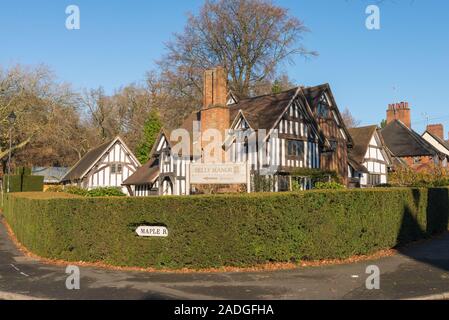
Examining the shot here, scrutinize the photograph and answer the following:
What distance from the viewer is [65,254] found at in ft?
42.2

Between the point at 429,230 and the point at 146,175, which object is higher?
the point at 146,175

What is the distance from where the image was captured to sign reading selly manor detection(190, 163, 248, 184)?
15500 mm

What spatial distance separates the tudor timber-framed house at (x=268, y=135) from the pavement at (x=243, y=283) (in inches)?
504

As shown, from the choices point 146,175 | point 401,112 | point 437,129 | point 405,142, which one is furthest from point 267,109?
point 437,129

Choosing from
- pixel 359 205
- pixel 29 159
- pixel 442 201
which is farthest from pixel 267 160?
pixel 29 159

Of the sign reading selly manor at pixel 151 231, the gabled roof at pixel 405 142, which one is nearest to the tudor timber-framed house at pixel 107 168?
the sign reading selly manor at pixel 151 231

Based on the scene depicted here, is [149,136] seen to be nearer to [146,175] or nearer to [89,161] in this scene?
[89,161]

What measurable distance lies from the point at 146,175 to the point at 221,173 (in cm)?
1953

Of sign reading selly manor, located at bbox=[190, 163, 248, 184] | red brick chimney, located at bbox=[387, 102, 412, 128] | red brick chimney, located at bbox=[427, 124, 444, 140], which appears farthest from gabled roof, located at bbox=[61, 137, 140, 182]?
red brick chimney, located at bbox=[427, 124, 444, 140]

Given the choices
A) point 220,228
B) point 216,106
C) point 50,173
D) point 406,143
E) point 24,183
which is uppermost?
point 406,143

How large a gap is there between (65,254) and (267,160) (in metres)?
14.4

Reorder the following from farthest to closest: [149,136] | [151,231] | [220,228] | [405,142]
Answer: [405,142], [149,136], [151,231], [220,228]

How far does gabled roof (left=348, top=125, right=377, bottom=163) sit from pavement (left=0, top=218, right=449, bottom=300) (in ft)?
76.8

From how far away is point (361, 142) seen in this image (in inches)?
1417
